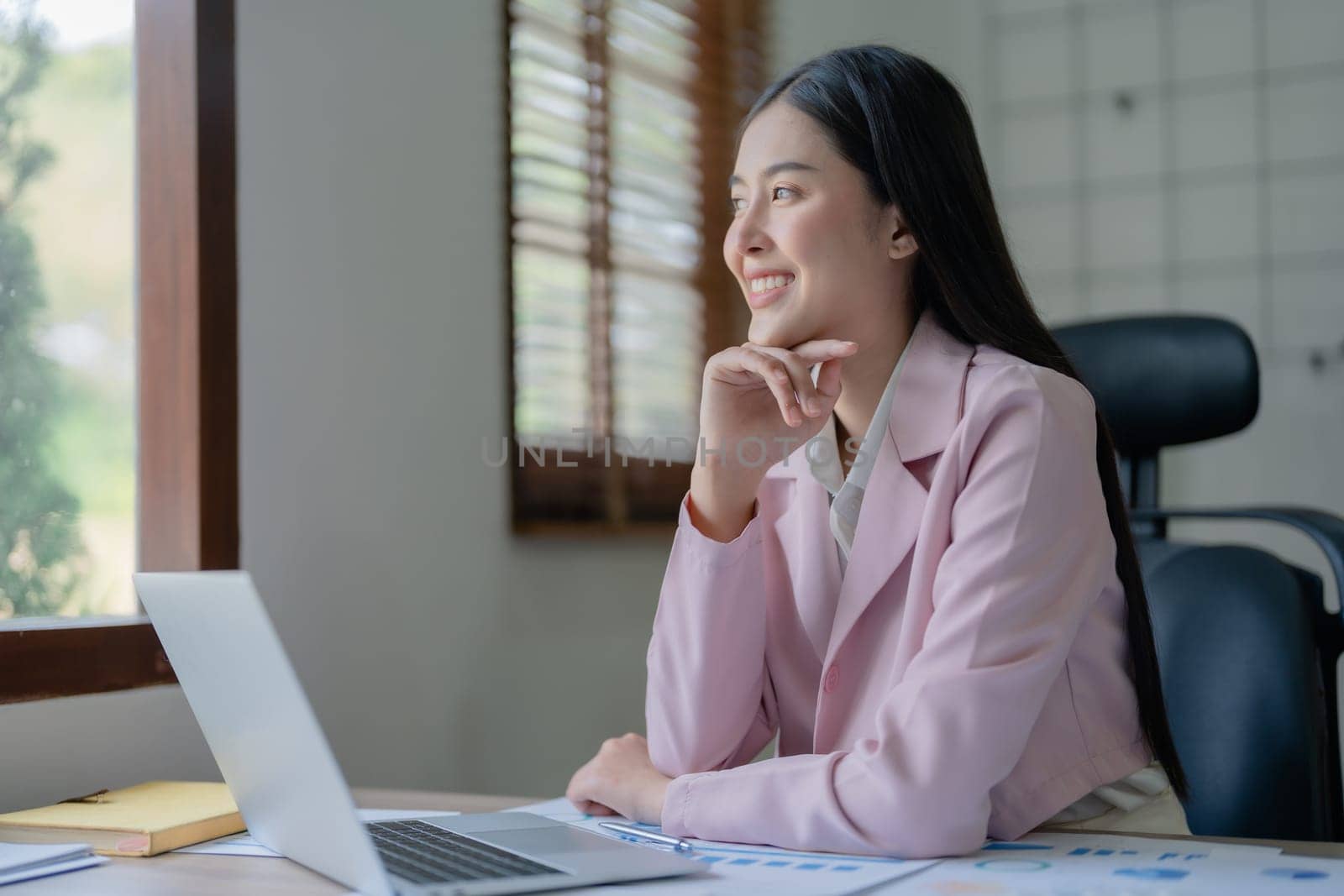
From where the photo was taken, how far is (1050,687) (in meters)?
1.08

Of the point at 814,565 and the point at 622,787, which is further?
the point at 814,565

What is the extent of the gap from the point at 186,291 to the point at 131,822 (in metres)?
0.61

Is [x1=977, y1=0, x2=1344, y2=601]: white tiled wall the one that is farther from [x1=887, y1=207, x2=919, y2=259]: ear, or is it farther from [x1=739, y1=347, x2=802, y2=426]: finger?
[x1=739, y1=347, x2=802, y2=426]: finger

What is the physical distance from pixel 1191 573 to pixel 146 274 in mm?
1200

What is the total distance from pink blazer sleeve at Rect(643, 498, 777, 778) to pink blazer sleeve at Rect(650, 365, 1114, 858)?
0.57 ft

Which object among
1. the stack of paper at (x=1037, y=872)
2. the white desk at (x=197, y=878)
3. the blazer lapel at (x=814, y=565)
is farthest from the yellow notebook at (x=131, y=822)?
the blazer lapel at (x=814, y=565)

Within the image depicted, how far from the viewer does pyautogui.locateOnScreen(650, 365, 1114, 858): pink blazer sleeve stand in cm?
97

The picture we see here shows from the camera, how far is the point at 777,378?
118 centimetres

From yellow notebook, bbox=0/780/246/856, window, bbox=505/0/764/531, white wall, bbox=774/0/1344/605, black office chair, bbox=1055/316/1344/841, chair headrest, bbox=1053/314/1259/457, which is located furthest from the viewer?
white wall, bbox=774/0/1344/605

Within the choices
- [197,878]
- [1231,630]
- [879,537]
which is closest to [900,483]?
[879,537]

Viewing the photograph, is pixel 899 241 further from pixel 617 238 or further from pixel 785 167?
pixel 617 238

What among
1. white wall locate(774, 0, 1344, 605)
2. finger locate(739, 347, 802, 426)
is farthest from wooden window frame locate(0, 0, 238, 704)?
white wall locate(774, 0, 1344, 605)

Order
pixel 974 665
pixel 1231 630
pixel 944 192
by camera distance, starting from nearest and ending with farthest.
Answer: pixel 974 665 < pixel 944 192 < pixel 1231 630

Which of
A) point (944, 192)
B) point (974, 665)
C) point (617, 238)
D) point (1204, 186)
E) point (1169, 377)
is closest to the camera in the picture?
point (974, 665)
